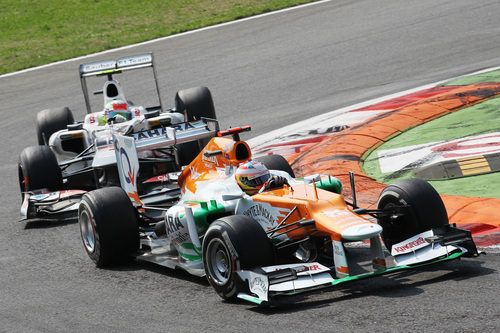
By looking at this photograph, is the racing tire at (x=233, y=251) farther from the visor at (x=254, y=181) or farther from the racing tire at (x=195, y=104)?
the racing tire at (x=195, y=104)

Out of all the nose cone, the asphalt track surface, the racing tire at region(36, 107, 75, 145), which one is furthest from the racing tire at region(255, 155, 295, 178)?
the racing tire at region(36, 107, 75, 145)

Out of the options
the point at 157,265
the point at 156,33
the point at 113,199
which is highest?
the point at 156,33

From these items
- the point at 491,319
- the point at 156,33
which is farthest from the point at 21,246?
the point at 156,33

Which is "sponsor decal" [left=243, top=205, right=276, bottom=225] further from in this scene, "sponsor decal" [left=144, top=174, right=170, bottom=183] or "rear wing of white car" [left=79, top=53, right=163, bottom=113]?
"rear wing of white car" [left=79, top=53, right=163, bottom=113]

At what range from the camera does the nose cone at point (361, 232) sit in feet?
23.2

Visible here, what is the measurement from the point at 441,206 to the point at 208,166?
275cm

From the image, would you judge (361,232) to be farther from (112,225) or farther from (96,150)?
(96,150)

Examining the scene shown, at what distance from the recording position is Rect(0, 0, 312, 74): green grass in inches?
1001

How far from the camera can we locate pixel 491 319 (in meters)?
6.18

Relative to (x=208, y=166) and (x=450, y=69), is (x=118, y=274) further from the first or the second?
(x=450, y=69)

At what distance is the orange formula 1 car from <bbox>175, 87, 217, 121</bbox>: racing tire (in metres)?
4.59

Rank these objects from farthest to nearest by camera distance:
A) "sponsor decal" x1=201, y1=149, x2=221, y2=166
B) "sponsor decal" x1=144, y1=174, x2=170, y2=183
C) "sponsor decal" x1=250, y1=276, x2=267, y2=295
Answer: "sponsor decal" x1=144, y1=174, x2=170, y2=183
"sponsor decal" x1=201, y1=149, x2=221, y2=166
"sponsor decal" x1=250, y1=276, x2=267, y2=295

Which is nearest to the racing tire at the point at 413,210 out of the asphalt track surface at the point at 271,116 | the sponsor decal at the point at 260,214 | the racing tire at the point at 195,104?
the asphalt track surface at the point at 271,116

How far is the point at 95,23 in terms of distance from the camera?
28203 mm
